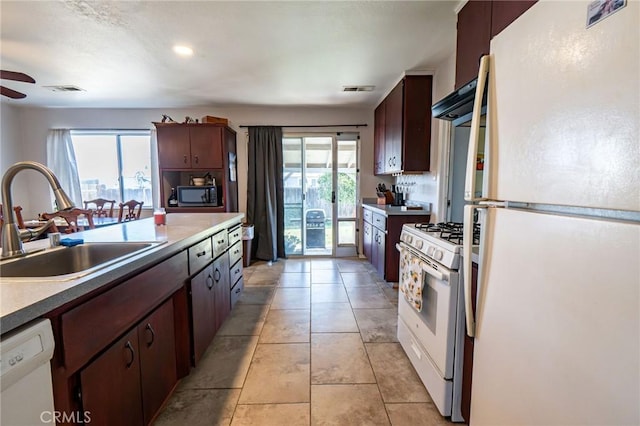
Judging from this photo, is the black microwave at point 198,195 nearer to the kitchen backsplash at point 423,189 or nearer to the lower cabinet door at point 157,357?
the kitchen backsplash at point 423,189

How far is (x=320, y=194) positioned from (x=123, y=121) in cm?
349

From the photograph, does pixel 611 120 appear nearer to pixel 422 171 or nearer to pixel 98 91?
pixel 422 171

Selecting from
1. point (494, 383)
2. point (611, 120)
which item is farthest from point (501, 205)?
point (494, 383)

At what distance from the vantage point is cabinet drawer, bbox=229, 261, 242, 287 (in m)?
2.71

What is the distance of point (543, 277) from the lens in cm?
84

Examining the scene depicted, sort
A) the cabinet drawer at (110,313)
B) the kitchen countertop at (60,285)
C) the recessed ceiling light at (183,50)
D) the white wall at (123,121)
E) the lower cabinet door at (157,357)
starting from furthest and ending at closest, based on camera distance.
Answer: the white wall at (123,121) → the recessed ceiling light at (183,50) → the lower cabinet door at (157,357) → the cabinet drawer at (110,313) → the kitchen countertop at (60,285)

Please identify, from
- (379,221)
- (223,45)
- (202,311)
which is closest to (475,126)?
(202,311)

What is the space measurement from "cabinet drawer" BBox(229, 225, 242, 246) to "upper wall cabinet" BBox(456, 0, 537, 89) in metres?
2.24

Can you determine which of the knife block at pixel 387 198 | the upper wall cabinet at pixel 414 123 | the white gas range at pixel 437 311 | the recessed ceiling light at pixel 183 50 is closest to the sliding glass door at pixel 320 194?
the knife block at pixel 387 198

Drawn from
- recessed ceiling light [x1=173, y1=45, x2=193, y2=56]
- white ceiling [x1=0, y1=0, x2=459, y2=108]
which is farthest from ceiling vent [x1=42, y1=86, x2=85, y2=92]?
recessed ceiling light [x1=173, y1=45, x2=193, y2=56]

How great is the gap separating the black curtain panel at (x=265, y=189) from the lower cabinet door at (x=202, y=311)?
100 inches

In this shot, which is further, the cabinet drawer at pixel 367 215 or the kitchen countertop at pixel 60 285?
the cabinet drawer at pixel 367 215

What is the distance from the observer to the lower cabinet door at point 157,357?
1335 mm

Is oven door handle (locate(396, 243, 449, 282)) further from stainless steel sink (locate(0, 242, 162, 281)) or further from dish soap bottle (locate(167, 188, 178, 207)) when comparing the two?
dish soap bottle (locate(167, 188, 178, 207))
